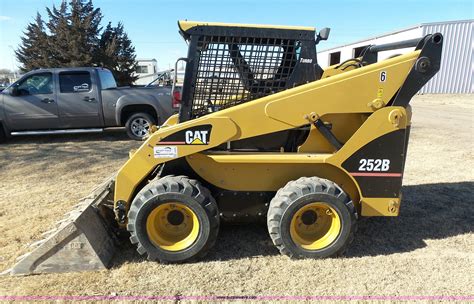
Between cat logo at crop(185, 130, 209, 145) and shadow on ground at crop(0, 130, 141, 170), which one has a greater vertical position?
cat logo at crop(185, 130, 209, 145)

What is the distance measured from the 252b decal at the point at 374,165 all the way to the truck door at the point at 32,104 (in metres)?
7.85

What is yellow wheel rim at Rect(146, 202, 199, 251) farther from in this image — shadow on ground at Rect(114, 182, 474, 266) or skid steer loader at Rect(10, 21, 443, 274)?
shadow on ground at Rect(114, 182, 474, 266)

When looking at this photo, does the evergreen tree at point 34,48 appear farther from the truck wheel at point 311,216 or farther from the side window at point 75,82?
the truck wheel at point 311,216

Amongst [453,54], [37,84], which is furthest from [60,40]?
[453,54]

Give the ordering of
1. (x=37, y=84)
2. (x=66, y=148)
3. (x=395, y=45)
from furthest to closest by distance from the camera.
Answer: (x=37, y=84)
(x=66, y=148)
(x=395, y=45)

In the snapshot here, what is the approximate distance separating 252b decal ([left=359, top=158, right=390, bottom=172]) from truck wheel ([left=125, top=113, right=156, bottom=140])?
6.70 m

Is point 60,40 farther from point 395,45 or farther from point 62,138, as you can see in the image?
point 395,45

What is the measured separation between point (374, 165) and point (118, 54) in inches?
967

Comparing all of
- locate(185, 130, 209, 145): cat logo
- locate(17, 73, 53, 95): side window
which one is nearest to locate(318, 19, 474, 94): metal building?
locate(17, 73, 53, 95): side window

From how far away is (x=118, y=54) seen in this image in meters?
25.2

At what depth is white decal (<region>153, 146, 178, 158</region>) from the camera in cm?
331

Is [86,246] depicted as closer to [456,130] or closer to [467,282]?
[467,282]

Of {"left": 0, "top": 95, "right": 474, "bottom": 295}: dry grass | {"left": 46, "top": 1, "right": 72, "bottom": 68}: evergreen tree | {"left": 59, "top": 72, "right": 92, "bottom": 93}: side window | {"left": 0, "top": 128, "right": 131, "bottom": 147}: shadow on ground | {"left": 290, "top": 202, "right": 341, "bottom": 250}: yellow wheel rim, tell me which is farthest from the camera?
{"left": 46, "top": 1, "right": 72, "bottom": 68}: evergreen tree

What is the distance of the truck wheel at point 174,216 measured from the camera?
325 centimetres
